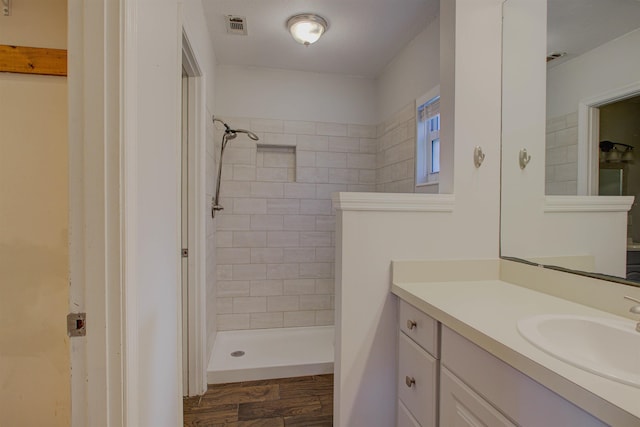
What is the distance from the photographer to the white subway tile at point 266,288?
2873 mm

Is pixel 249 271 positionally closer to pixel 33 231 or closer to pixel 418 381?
pixel 33 231

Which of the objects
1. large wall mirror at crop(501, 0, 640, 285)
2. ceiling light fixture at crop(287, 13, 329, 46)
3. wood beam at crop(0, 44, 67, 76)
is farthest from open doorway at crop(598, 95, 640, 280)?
wood beam at crop(0, 44, 67, 76)

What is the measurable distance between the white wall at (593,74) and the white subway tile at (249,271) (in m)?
2.41

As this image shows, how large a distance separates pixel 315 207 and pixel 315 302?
937 millimetres

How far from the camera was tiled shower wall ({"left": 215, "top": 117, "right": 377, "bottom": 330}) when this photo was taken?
2826mm

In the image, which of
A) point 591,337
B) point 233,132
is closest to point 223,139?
point 233,132

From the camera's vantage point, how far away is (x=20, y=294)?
117cm

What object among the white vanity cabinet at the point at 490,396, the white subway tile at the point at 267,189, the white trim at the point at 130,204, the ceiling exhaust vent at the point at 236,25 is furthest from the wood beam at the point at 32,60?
the white subway tile at the point at 267,189

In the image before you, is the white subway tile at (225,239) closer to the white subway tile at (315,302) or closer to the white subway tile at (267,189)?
the white subway tile at (267,189)

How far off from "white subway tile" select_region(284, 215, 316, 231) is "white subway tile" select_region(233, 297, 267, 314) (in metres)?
0.73

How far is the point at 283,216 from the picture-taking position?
2938 millimetres

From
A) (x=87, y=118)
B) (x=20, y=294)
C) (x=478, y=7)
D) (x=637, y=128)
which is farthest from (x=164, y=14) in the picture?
(x=637, y=128)

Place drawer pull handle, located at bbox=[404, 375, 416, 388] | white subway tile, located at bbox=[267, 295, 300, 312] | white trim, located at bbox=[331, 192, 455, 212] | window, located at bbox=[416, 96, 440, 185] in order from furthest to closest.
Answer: white subway tile, located at bbox=[267, 295, 300, 312] → window, located at bbox=[416, 96, 440, 185] → white trim, located at bbox=[331, 192, 455, 212] → drawer pull handle, located at bbox=[404, 375, 416, 388]

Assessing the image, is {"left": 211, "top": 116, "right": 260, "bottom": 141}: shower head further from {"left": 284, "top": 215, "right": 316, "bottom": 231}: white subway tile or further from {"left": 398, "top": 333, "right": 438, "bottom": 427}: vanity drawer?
{"left": 398, "top": 333, "right": 438, "bottom": 427}: vanity drawer
